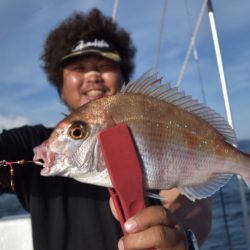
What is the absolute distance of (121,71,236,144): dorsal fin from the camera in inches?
58.2

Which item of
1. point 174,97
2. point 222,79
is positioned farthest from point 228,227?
point 174,97

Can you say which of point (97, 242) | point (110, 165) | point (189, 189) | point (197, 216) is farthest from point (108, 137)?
point (197, 216)

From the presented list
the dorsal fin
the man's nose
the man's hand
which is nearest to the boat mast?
the man's nose

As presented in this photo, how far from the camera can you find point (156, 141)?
1.43 metres

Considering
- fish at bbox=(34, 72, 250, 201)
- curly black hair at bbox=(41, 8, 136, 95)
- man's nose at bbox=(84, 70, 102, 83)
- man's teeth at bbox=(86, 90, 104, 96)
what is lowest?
fish at bbox=(34, 72, 250, 201)

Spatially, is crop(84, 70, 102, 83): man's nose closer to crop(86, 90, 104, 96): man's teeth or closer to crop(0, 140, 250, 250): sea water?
crop(86, 90, 104, 96): man's teeth

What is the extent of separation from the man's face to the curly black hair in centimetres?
22

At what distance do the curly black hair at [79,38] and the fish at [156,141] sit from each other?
1.78 m

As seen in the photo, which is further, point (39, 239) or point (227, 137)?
point (39, 239)

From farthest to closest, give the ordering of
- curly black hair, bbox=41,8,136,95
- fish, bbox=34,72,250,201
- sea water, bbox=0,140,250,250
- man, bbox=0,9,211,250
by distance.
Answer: sea water, bbox=0,140,250,250 < curly black hair, bbox=41,8,136,95 < man, bbox=0,9,211,250 < fish, bbox=34,72,250,201

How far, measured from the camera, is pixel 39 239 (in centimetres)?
215

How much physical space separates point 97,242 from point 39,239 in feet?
1.11

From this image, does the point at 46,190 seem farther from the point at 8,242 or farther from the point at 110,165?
the point at 110,165

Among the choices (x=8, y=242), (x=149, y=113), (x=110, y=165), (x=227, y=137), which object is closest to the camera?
(x=110, y=165)
